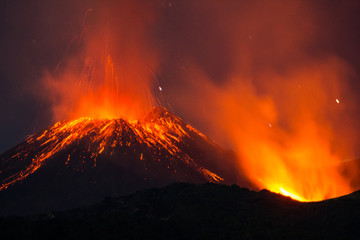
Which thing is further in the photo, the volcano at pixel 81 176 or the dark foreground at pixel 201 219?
the volcano at pixel 81 176

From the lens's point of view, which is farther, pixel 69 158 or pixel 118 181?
pixel 69 158

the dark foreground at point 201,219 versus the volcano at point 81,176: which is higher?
the volcano at point 81,176

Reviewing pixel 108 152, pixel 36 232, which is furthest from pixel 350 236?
pixel 108 152

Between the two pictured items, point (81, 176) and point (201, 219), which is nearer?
point (201, 219)

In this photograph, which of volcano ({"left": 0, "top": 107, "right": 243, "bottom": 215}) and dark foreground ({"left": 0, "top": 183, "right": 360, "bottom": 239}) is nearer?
dark foreground ({"left": 0, "top": 183, "right": 360, "bottom": 239})

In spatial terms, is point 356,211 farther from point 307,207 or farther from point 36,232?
point 36,232

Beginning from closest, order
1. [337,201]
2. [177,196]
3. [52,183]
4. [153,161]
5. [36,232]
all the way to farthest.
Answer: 1. [36,232]
2. [337,201]
3. [177,196]
4. [52,183]
5. [153,161]

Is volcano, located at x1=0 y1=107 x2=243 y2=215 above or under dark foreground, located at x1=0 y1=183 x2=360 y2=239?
above

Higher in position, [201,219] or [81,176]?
[81,176]
